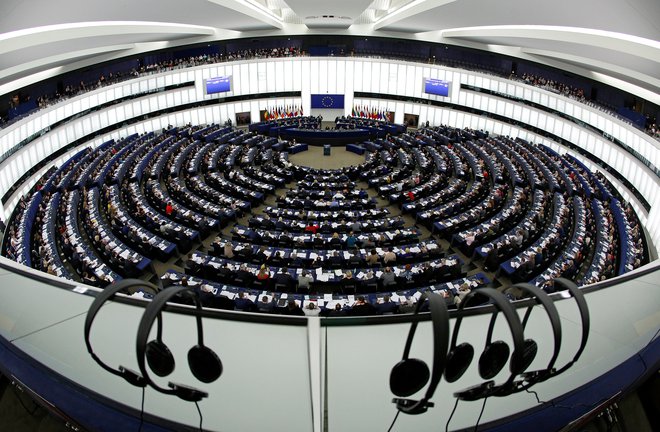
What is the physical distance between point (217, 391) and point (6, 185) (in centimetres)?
2619

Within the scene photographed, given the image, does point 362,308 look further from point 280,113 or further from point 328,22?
point 280,113

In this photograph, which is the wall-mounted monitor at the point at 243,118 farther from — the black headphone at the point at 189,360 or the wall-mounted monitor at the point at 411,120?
the black headphone at the point at 189,360

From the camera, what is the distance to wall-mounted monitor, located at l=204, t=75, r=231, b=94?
121 ft

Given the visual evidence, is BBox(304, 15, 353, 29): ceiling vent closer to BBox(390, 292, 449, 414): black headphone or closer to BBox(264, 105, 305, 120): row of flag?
BBox(264, 105, 305, 120): row of flag

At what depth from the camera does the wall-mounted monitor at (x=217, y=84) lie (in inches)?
1450

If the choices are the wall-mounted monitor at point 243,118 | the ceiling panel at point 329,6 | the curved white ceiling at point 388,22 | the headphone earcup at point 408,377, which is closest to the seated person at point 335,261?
the curved white ceiling at point 388,22

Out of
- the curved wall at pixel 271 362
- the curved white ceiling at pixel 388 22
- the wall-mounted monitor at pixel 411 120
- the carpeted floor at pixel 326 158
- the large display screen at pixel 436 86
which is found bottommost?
the carpeted floor at pixel 326 158

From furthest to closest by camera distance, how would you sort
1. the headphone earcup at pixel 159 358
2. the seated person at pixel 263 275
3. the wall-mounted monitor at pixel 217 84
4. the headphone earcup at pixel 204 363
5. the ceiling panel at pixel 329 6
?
the wall-mounted monitor at pixel 217 84, the ceiling panel at pixel 329 6, the seated person at pixel 263 275, the headphone earcup at pixel 204 363, the headphone earcup at pixel 159 358

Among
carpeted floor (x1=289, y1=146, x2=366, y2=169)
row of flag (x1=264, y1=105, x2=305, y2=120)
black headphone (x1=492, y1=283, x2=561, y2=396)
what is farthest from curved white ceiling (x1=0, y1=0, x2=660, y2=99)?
black headphone (x1=492, y1=283, x2=561, y2=396)

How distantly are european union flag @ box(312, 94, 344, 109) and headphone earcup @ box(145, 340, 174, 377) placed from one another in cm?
4009

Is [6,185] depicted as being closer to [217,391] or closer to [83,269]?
[83,269]

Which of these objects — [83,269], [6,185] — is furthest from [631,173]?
[6,185]

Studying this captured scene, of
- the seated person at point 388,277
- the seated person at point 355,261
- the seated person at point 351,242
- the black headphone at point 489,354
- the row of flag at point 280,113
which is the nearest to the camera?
the black headphone at point 489,354

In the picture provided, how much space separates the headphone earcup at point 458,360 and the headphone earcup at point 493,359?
20 cm
